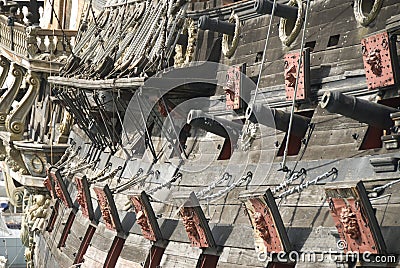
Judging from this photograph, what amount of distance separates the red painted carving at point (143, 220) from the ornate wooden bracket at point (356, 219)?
6263mm

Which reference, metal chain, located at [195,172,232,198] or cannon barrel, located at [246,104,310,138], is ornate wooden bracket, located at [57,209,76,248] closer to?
metal chain, located at [195,172,232,198]

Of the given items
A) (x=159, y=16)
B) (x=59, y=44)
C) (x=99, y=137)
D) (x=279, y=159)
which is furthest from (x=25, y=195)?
(x=279, y=159)

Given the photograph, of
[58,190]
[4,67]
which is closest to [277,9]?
[58,190]

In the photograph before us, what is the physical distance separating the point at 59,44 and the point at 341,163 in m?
18.5

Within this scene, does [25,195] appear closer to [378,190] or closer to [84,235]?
[84,235]

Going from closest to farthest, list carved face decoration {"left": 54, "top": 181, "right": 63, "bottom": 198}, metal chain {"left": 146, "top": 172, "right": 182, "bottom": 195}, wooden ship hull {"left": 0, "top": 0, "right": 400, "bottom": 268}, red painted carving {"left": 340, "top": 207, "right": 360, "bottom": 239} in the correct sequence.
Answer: red painted carving {"left": 340, "top": 207, "right": 360, "bottom": 239} < wooden ship hull {"left": 0, "top": 0, "right": 400, "bottom": 268} < metal chain {"left": 146, "top": 172, "right": 182, "bottom": 195} < carved face decoration {"left": 54, "top": 181, "right": 63, "bottom": 198}

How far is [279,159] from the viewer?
15570 mm

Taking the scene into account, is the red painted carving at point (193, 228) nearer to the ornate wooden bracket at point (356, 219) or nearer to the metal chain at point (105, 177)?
the ornate wooden bracket at point (356, 219)

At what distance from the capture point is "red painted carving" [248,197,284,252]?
1340 centimetres

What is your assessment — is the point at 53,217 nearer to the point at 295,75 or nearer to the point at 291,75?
the point at 291,75

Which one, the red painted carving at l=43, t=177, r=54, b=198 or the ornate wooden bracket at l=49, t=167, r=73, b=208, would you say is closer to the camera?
the ornate wooden bracket at l=49, t=167, r=73, b=208

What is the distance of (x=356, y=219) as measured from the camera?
11.9 m

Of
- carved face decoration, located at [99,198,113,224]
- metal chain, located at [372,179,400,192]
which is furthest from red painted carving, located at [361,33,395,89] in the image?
carved face decoration, located at [99,198,113,224]

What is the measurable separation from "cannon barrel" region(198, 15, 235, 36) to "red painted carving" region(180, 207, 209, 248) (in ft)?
12.4
